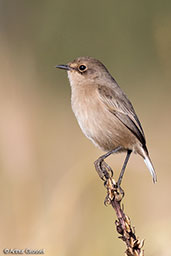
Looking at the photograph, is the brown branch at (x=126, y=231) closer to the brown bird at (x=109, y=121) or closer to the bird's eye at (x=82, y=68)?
the brown bird at (x=109, y=121)

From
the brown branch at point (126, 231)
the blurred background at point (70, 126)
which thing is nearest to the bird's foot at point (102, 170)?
the blurred background at point (70, 126)

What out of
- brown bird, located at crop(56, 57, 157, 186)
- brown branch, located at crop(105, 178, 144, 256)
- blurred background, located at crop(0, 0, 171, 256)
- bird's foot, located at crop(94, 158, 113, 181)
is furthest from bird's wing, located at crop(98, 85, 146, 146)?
brown branch, located at crop(105, 178, 144, 256)

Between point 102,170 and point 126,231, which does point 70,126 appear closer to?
point 102,170

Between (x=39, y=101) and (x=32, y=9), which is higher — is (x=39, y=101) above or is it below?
below

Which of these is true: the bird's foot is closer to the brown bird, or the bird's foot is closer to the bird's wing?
the brown bird

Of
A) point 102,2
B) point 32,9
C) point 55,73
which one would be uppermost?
point 102,2

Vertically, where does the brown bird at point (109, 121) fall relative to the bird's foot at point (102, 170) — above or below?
above

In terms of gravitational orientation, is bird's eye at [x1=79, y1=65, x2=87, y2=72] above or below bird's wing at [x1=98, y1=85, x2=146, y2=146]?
above

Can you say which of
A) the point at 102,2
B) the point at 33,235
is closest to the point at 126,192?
the point at 33,235

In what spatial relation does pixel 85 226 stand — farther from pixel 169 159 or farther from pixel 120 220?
pixel 169 159
